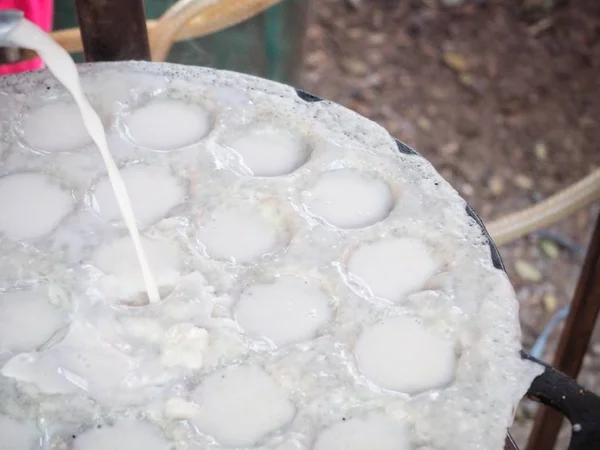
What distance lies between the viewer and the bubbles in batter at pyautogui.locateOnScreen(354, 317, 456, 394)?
1.06m

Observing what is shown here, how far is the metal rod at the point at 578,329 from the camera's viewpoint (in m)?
1.59

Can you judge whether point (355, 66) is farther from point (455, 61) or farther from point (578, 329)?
point (578, 329)

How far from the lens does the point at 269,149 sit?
1.36 m

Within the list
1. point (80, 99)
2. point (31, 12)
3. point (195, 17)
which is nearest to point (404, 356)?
point (80, 99)

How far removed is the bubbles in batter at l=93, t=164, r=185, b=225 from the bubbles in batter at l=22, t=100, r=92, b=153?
0.11 meters

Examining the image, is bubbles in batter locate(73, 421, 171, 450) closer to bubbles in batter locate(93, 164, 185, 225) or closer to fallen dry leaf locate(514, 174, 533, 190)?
bubbles in batter locate(93, 164, 185, 225)

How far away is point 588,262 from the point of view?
5.24 ft

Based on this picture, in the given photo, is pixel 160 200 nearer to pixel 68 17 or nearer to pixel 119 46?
pixel 119 46

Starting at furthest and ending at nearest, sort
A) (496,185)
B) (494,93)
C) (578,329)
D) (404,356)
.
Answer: (494,93) → (496,185) → (578,329) → (404,356)

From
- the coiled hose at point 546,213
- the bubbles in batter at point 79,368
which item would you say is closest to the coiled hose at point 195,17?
the coiled hose at point 546,213

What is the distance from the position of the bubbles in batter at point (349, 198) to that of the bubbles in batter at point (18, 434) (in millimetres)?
530

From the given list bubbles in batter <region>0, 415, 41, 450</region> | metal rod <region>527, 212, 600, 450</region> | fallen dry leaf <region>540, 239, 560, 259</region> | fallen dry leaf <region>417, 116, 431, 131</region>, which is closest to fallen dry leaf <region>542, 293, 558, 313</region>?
fallen dry leaf <region>540, 239, 560, 259</region>

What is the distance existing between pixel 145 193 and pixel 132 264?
152mm

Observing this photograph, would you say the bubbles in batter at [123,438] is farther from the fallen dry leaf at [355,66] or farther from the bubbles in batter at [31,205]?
the fallen dry leaf at [355,66]
